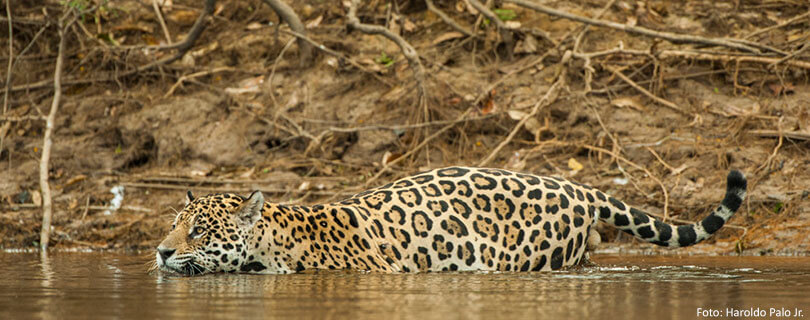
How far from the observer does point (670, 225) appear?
8211 mm

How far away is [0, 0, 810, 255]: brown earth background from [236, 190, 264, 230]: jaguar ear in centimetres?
339

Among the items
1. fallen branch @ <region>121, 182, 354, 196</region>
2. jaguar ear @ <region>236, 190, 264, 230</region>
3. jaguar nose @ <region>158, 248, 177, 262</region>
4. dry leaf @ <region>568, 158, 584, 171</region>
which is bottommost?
jaguar nose @ <region>158, 248, 177, 262</region>

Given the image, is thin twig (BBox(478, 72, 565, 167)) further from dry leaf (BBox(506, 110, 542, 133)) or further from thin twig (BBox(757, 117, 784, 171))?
thin twig (BBox(757, 117, 784, 171))

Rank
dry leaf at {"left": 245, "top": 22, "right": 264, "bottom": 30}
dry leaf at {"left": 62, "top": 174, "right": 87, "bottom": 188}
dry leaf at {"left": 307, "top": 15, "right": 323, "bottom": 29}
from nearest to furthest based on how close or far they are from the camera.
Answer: dry leaf at {"left": 62, "top": 174, "right": 87, "bottom": 188}, dry leaf at {"left": 307, "top": 15, "right": 323, "bottom": 29}, dry leaf at {"left": 245, "top": 22, "right": 264, "bottom": 30}

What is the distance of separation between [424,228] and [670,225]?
184 centimetres

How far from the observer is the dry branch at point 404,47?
40.3 feet

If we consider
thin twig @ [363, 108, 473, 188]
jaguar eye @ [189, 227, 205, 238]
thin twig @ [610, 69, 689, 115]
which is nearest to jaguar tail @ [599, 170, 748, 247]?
jaguar eye @ [189, 227, 205, 238]

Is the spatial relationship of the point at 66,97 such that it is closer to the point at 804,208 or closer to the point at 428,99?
the point at 428,99

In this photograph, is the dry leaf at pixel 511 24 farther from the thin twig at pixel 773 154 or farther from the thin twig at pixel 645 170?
the thin twig at pixel 773 154

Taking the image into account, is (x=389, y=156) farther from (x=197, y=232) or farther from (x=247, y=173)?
(x=197, y=232)

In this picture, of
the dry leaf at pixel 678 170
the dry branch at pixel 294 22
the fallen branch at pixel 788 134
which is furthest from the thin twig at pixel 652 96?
the dry branch at pixel 294 22

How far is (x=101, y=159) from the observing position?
1268 cm

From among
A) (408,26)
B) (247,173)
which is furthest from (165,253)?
(408,26)

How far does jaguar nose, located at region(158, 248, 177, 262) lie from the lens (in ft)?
23.7
